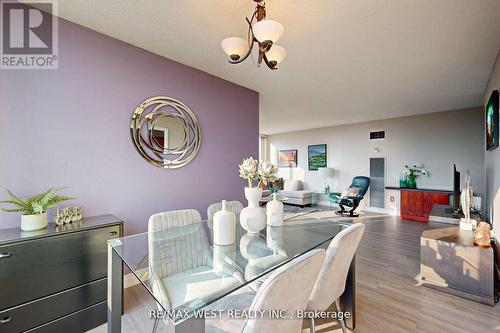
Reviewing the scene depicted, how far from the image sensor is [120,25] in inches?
80.6

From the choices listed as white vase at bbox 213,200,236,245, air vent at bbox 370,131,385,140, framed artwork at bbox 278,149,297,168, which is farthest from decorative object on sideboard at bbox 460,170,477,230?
framed artwork at bbox 278,149,297,168

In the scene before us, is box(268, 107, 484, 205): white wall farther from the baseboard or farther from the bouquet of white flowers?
the bouquet of white flowers

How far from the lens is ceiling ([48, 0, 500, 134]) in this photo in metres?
1.80

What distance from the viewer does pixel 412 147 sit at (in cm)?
559

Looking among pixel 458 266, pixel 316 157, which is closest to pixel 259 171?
pixel 458 266

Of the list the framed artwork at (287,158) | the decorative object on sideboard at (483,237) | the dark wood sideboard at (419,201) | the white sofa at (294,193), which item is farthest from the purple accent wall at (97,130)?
the framed artwork at (287,158)

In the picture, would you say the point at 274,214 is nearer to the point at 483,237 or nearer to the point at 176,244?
the point at 176,244

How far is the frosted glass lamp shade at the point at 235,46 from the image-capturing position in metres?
1.64

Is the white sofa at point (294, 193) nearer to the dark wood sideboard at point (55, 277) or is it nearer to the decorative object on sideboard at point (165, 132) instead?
A: the decorative object on sideboard at point (165, 132)

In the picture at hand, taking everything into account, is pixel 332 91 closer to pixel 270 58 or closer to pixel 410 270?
pixel 270 58

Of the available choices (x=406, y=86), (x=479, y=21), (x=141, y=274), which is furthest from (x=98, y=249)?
(x=406, y=86)

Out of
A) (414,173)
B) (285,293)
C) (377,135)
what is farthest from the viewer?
(377,135)

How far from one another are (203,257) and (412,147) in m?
6.16

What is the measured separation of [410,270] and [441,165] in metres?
3.88
